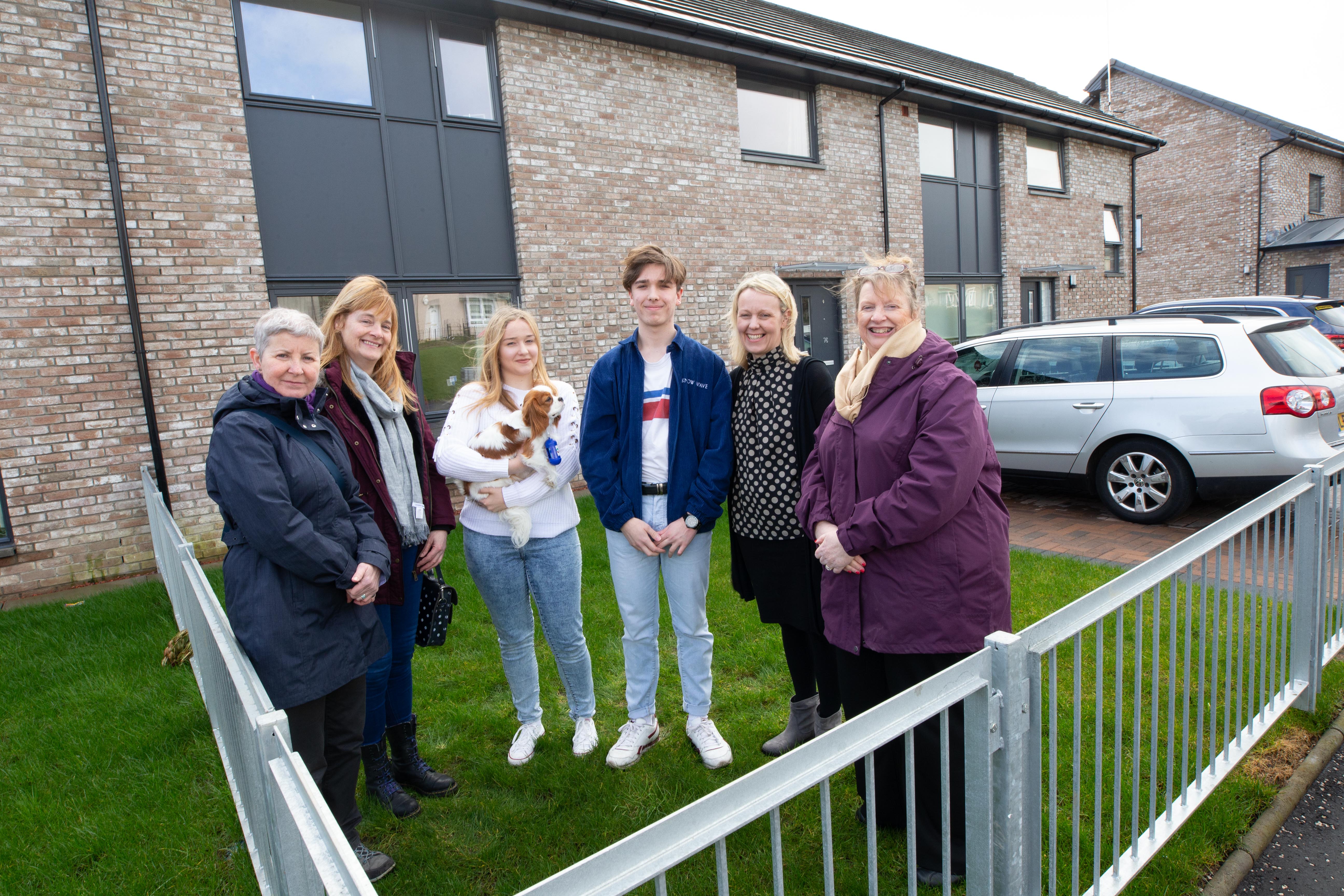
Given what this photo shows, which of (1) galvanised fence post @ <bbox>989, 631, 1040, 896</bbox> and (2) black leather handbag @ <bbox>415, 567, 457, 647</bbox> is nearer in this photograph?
(1) galvanised fence post @ <bbox>989, 631, 1040, 896</bbox>

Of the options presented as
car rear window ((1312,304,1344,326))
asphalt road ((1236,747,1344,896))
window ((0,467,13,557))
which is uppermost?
car rear window ((1312,304,1344,326))

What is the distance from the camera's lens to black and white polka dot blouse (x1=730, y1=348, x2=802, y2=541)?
10.1 feet

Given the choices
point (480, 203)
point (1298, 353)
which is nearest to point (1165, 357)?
point (1298, 353)

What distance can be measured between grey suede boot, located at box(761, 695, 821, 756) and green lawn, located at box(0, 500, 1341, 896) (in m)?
0.08

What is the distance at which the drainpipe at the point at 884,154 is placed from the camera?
12469mm

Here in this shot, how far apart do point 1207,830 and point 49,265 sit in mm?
8485

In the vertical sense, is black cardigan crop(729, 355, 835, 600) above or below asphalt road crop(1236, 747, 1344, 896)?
above

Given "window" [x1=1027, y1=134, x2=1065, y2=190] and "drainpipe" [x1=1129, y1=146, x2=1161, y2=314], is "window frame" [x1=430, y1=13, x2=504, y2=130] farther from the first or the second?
"drainpipe" [x1=1129, y1=146, x2=1161, y2=314]

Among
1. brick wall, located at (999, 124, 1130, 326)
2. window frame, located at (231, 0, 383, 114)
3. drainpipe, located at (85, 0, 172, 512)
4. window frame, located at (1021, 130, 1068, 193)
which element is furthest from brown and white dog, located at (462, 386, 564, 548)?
window frame, located at (1021, 130, 1068, 193)

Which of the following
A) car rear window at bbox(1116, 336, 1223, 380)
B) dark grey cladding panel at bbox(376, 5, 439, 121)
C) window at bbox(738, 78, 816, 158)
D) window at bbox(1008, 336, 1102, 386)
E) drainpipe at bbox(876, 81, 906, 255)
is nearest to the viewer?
car rear window at bbox(1116, 336, 1223, 380)

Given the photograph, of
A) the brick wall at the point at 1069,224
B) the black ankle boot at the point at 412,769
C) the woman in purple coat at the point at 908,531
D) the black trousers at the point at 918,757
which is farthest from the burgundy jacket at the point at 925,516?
the brick wall at the point at 1069,224

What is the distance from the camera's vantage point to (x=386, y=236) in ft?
26.9

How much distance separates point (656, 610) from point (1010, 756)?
1980 millimetres

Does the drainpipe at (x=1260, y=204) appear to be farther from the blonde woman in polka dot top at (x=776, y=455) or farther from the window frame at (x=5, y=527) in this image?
the window frame at (x=5, y=527)
